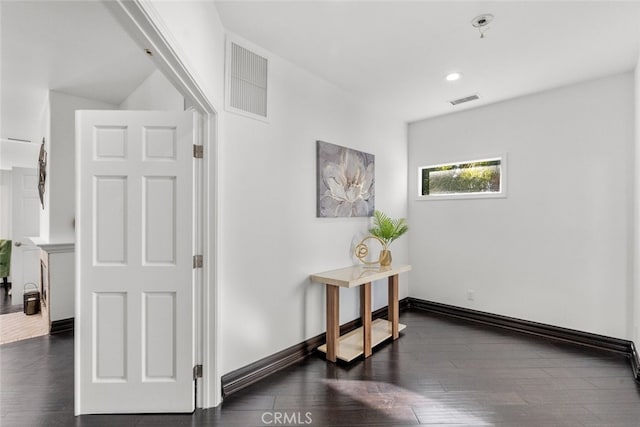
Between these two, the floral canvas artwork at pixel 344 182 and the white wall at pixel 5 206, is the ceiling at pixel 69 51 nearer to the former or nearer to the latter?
the floral canvas artwork at pixel 344 182

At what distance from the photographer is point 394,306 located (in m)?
3.43

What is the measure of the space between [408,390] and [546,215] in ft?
7.98

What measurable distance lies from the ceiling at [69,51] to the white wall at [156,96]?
71mm

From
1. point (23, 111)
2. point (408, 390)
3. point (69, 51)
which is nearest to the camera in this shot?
point (408, 390)

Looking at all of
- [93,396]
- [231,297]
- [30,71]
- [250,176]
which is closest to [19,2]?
[30,71]

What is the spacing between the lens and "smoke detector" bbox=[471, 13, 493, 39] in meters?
2.14

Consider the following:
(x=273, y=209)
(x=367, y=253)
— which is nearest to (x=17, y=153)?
(x=273, y=209)

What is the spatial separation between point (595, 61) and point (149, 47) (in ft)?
11.5

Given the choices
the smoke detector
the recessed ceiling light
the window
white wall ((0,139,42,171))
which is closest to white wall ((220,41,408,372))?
the recessed ceiling light

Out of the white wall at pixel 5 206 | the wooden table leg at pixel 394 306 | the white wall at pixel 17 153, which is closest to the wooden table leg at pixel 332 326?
the wooden table leg at pixel 394 306

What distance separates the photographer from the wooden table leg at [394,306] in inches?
133

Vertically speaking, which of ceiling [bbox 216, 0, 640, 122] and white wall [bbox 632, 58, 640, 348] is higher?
ceiling [bbox 216, 0, 640, 122]

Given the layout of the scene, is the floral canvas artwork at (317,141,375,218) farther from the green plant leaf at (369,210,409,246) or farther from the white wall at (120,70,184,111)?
the white wall at (120,70,184,111)

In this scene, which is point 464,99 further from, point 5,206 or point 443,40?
point 5,206
